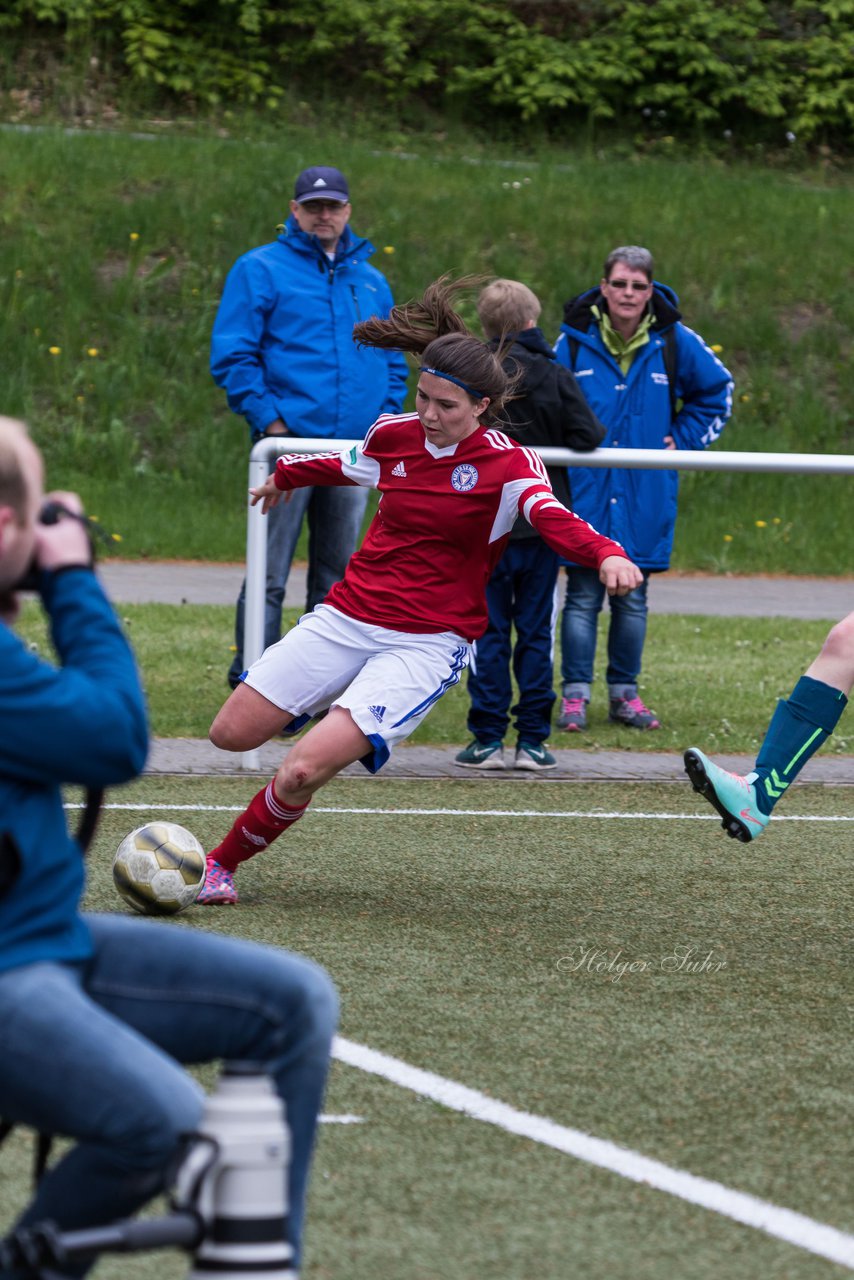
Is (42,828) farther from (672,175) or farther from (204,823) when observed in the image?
(672,175)

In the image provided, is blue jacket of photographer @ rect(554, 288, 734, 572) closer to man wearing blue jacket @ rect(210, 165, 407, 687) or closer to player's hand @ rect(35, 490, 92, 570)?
man wearing blue jacket @ rect(210, 165, 407, 687)

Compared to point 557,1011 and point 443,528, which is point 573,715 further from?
point 557,1011

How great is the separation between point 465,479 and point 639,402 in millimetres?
3725

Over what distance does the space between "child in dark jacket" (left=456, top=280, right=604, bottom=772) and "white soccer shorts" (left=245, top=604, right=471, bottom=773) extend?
2.61 metres

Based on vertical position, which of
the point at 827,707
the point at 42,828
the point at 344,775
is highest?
the point at 42,828

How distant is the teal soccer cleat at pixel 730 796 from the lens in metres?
5.74

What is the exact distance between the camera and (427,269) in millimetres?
18719

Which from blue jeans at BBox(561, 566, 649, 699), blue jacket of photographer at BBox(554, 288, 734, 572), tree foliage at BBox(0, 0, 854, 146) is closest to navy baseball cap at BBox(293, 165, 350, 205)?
blue jacket of photographer at BBox(554, 288, 734, 572)

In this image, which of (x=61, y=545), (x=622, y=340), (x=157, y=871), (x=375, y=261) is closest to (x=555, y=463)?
(x=622, y=340)

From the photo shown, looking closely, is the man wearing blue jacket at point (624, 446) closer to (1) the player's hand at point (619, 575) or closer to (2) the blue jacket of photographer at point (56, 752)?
(1) the player's hand at point (619, 575)

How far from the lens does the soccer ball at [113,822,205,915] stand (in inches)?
230

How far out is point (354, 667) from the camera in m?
6.11

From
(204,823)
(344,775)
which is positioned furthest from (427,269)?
(204,823)

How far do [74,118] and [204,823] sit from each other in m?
16.7
